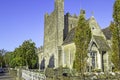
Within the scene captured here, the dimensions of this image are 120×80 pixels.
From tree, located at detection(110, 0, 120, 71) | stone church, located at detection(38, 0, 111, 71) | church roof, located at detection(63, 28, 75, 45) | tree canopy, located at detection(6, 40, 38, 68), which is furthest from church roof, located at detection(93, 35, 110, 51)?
tree, located at detection(110, 0, 120, 71)

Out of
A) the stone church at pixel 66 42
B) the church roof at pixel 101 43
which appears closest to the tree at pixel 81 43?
the stone church at pixel 66 42

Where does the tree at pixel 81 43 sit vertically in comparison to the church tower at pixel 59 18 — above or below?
below

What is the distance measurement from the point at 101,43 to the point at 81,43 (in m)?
13.0

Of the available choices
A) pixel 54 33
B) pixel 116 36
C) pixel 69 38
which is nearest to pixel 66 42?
pixel 69 38

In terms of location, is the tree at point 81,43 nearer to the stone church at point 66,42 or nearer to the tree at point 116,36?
the tree at point 116,36

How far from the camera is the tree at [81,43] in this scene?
23.9 metres

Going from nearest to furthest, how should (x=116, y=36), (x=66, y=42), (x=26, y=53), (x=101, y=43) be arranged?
(x=116, y=36), (x=101, y=43), (x=26, y=53), (x=66, y=42)

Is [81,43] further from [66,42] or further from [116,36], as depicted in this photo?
[66,42]

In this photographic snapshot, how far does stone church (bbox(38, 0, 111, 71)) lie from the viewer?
35138mm

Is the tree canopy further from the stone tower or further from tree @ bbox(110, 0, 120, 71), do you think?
tree @ bbox(110, 0, 120, 71)

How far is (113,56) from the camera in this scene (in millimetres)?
21922

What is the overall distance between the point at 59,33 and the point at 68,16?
17.1ft

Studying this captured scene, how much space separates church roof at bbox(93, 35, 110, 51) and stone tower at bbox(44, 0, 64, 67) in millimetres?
8712

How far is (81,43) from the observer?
24.3 meters
